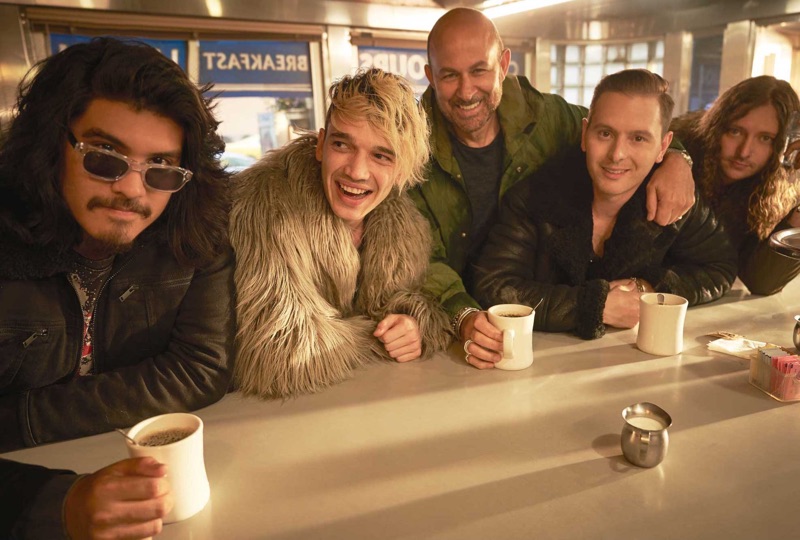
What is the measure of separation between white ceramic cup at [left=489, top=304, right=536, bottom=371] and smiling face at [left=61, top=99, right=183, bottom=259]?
829 millimetres

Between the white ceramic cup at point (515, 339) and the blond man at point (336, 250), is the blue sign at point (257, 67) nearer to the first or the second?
the blond man at point (336, 250)

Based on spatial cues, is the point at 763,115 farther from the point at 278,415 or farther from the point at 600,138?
the point at 278,415

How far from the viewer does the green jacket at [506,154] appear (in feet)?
6.08

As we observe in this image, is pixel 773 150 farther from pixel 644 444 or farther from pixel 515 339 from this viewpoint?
pixel 644 444

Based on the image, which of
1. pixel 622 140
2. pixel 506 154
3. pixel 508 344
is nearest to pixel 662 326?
pixel 508 344

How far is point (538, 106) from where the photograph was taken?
193cm

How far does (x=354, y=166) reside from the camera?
1299mm

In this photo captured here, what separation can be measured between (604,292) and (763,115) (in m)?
0.90

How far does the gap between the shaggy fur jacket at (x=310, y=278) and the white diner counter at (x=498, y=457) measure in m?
0.07

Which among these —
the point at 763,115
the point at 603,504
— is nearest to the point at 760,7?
the point at 763,115

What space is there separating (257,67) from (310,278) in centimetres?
296

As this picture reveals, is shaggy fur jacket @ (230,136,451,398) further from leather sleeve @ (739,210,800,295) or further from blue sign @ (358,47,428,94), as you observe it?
blue sign @ (358,47,428,94)

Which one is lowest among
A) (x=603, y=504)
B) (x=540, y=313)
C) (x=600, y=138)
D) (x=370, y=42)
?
(x=603, y=504)

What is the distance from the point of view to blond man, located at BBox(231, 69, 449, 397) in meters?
1.24
